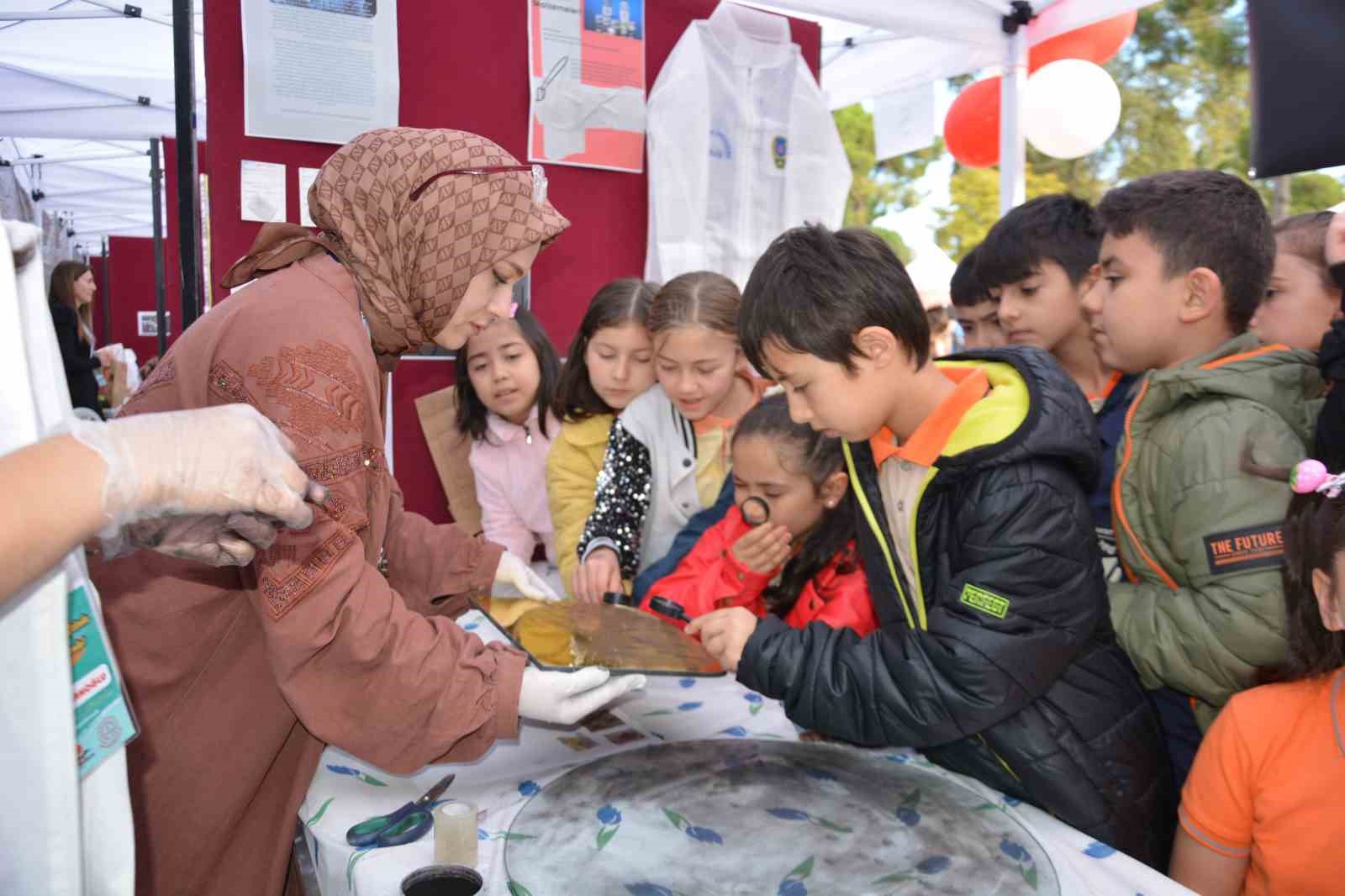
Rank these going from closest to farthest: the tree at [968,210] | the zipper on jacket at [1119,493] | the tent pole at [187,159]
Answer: the zipper on jacket at [1119,493] → the tent pole at [187,159] → the tree at [968,210]

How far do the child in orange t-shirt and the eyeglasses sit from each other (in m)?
1.17

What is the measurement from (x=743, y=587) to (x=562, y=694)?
0.82 m

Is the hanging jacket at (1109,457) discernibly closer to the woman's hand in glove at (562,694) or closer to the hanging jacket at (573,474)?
the woman's hand in glove at (562,694)

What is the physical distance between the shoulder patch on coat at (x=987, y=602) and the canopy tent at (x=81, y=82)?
3.16m

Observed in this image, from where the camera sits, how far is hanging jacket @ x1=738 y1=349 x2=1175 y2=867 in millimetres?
1246

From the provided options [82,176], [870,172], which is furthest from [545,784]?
[870,172]

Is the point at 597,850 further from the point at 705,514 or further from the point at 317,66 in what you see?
the point at 317,66

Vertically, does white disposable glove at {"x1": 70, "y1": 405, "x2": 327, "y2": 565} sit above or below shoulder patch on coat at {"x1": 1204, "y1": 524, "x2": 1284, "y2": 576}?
above

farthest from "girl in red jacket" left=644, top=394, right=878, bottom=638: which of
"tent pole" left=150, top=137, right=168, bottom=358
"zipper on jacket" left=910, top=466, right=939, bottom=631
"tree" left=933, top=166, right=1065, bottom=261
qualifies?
"tree" left=933, top=166, right=1065, bottom=261

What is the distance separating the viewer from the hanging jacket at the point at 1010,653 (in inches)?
49.1

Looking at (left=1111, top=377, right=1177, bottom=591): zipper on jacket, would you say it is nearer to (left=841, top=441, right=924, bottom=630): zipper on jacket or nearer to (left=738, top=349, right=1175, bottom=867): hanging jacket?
(left=738, top=349, right=1175, bottom=867): hanging jacket

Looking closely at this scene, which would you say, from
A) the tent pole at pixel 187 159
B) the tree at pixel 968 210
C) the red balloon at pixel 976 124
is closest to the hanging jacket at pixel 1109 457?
the tent pole at pixel 187 159

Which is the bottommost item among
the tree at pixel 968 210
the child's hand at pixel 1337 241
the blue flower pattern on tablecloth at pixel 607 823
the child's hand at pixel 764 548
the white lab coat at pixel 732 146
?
the blue flower pattern on tablecloth at pixel 607 823

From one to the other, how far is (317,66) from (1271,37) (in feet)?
8.32
